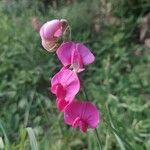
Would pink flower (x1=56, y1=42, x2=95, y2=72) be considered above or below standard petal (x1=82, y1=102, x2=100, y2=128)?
above

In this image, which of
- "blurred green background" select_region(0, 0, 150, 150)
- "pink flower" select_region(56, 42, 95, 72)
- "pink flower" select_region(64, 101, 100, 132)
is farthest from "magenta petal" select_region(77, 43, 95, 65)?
"blurred green background" select_region(0, 0, 150, 150)

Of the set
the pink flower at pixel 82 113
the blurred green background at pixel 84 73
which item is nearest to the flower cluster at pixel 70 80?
the pink flower at pixel 82 113

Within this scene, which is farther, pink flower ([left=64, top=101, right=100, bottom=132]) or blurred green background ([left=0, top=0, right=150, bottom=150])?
blurred green background ([left=0, top=0, right=150, bottom=150])

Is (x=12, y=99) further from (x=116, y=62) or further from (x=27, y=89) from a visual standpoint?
(x=116, y=62)

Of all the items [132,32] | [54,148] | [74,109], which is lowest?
[132,32]

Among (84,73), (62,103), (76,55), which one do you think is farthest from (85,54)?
(84,73)

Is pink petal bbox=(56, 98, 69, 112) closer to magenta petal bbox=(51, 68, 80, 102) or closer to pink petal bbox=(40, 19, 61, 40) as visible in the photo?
magenta petal bbox=(51, 68, 80, 102)

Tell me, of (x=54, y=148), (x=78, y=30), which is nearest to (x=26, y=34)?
(x=78, y=30)
